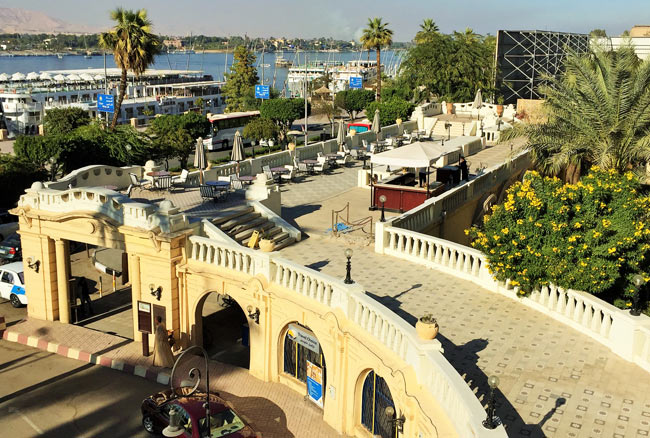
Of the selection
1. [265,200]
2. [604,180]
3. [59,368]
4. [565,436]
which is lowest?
[59,368]

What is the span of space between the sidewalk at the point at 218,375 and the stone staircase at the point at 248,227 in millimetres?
4260

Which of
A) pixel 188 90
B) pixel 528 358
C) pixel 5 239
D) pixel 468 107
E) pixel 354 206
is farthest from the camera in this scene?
pixel 188 90

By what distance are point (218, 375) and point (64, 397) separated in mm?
4572

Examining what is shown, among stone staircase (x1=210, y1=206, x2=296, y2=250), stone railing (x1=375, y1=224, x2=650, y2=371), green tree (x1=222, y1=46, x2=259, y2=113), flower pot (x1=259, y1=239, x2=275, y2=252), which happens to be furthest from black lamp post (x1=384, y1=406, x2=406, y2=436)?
green tree (x1=222, y1=46, x2=259, y2=113)

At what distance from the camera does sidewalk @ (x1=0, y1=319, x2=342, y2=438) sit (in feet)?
57.5

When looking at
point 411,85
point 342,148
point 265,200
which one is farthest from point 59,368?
point 411,85

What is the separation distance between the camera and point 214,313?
25172 mm

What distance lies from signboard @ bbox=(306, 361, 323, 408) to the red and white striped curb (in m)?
4.64

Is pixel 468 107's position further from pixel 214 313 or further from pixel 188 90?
pixel 188 90

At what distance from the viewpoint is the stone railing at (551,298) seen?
14.1 metres

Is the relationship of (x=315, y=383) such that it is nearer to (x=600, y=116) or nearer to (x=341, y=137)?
(x=600, y=116)

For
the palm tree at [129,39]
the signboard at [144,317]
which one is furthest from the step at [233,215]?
the palm tree at [129,39]

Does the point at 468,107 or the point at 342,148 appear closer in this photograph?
the point at 342,148

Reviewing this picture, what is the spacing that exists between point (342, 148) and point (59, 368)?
20800 mm
